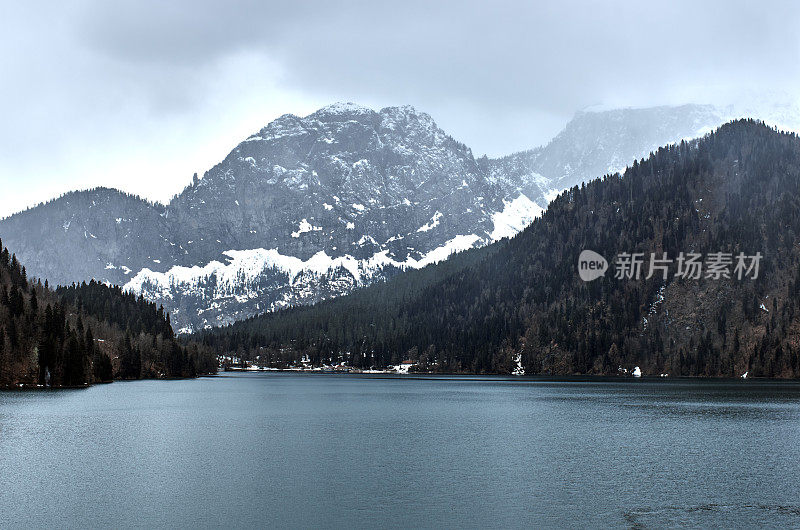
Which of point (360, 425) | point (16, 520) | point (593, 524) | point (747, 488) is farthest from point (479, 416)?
point (16, 520)

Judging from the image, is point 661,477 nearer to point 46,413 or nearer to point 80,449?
point 80,449

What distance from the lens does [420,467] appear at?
73.7 meters

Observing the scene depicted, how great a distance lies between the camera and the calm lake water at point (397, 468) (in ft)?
178

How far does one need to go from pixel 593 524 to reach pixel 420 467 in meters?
25.1

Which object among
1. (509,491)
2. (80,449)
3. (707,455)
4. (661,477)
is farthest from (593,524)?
(80,449)

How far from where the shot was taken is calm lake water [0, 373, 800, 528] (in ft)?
178

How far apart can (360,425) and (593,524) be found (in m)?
64.6

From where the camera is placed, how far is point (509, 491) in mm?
61938

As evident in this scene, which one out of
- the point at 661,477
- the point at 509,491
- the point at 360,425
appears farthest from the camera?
the point at 360,425

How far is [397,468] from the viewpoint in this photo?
2874 inches

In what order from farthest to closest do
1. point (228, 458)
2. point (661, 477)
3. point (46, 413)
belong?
point (46, 413)
point (228, 458)
point (661, 477)

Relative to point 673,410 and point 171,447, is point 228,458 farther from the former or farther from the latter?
point 673,410

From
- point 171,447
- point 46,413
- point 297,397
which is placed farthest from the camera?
point 297,397

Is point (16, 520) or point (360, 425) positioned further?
point (360, 425)
